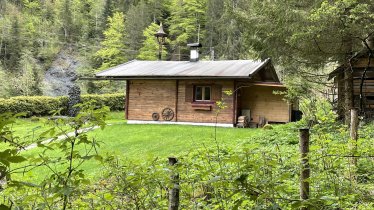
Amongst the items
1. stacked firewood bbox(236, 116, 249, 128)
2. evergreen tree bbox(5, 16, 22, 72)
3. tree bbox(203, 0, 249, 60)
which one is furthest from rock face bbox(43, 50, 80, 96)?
stacked firewood bbox(236, 116, 249, 128)

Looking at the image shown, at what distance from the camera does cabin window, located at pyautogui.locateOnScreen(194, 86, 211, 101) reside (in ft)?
57.7

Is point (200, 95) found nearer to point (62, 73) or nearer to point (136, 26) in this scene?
point (62, 73)

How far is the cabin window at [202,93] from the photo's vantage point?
1758 cm

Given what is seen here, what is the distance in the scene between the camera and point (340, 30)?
9039 mm

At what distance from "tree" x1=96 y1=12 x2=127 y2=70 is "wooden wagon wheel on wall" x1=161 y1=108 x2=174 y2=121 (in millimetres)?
26948

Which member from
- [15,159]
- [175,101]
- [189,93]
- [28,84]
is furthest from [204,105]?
[28,84]

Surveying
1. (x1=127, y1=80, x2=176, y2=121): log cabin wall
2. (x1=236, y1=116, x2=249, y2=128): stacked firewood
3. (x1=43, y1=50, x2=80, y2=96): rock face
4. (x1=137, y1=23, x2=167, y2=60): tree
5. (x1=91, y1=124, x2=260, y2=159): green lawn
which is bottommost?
(x1=91, y1=124, x2=260, y2=159): green lawn

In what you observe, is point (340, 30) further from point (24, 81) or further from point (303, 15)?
point (24, 81)

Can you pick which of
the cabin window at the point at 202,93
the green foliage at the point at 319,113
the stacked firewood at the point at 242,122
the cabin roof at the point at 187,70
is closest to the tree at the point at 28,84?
the cabin roof at the point at 187,70

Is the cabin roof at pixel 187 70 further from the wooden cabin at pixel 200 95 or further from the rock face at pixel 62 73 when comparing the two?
the rock face at pixel 62 73

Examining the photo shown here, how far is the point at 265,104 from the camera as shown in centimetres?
1767

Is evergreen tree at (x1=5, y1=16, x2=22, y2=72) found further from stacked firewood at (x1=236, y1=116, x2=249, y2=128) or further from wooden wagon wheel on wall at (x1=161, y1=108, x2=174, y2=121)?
stacked firewood at (x1=236, y1=116, x2=249, y2=128)

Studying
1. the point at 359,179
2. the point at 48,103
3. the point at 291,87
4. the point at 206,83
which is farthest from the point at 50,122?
the point at 48,103

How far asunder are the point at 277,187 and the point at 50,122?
1.34m
